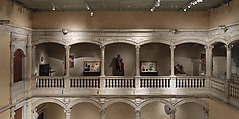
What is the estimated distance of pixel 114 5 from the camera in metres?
9.78

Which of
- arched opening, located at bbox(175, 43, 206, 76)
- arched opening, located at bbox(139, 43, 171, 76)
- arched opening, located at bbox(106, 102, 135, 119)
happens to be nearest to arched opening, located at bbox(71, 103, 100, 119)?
arched opening, located at bbox(106, 102, 135, 119)

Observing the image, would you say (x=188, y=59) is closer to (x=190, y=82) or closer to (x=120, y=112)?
(x=190, y=82)

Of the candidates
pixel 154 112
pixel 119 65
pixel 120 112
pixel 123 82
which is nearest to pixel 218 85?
pixel 123 82

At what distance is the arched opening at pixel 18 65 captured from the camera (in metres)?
9.63

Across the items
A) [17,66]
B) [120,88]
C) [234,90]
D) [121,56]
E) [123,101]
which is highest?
[121,56]

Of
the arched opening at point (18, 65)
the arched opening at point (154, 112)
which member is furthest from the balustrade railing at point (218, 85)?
the arched opening at point (18, 65)

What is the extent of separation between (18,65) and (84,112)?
5581 mm

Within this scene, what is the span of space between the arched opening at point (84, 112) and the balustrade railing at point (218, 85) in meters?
7.48

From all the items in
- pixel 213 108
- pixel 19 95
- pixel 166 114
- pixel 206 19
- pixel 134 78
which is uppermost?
pixel 206 19

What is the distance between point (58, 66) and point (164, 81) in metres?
7.09

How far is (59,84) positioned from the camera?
10.8 metres

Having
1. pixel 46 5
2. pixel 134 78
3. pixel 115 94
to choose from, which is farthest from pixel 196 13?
pixel 46 5

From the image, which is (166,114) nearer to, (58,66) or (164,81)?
(164,81)

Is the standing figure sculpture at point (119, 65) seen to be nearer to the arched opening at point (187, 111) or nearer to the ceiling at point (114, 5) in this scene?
the ceiling at point (114, 5)
